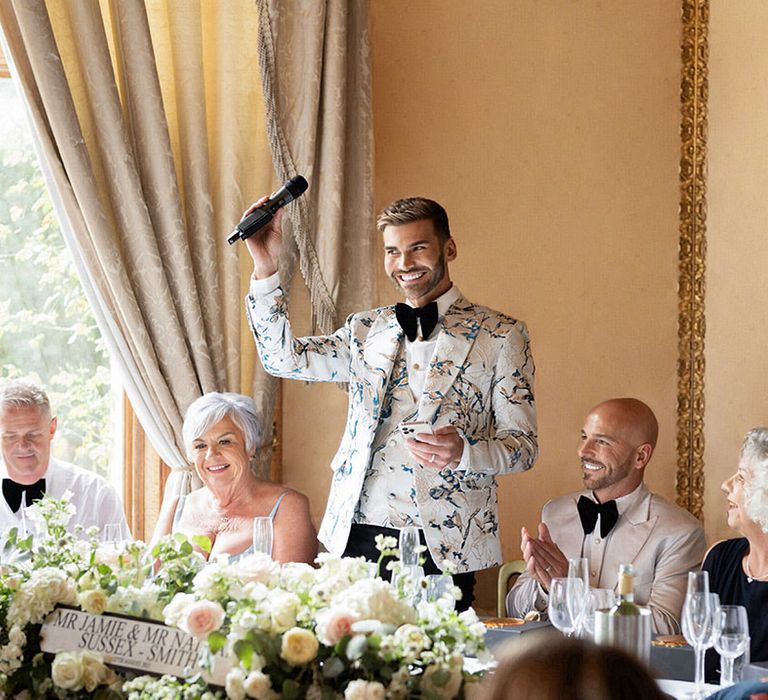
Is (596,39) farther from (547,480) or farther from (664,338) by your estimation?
(547,480)

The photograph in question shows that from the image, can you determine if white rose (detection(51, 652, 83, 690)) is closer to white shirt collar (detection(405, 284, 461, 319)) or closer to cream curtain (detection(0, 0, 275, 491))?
white shirt collar (detection(405, 284, 461, 319))

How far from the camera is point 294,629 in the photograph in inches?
77.3

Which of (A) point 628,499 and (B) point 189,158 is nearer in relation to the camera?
(A) point 628,499

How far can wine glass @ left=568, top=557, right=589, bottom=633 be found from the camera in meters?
2.54

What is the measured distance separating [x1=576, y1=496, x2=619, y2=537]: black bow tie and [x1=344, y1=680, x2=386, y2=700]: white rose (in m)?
2.00

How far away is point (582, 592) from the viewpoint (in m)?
2.55

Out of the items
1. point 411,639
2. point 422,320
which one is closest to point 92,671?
point 411,639

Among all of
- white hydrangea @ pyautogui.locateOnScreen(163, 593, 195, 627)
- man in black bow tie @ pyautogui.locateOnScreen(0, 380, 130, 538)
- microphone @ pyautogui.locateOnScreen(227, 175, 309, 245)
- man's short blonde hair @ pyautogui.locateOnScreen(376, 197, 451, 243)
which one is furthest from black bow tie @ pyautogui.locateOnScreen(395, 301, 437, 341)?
white hydrangea @ pyautogui.locateOnScreen(163, 593, 195, 627)

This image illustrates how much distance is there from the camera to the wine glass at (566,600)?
8.34 feet

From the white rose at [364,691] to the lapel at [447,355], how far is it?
159cm

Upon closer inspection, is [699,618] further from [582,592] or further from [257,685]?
[257,685]

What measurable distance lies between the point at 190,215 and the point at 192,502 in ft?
3.20

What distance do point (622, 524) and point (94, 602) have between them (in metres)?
2.00

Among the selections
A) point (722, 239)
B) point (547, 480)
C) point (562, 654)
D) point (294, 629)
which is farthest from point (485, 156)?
point (562, 654)
